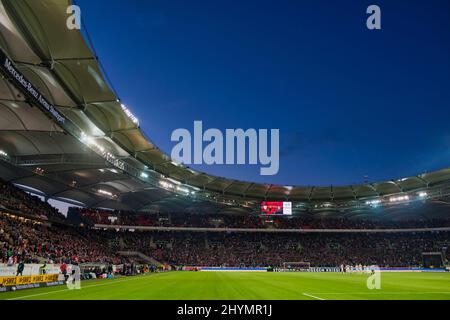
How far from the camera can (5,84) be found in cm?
2738

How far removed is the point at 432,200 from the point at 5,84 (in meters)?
70.7

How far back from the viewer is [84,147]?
40.2 metres

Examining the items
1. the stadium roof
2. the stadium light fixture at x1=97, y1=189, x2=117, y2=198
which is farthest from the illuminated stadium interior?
the stadium light fixture at x1=97, y1=189, x2=117, y2=198

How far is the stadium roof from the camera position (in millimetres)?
24406

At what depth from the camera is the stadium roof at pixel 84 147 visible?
24406mm

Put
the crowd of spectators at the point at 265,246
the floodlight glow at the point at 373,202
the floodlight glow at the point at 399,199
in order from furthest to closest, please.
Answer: the floodlight glow at the point at 373,202, the crowd of spectators at the point at 265,246, the floodlight glow at the point at 399,199

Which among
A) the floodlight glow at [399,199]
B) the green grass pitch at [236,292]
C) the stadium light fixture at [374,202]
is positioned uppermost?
the floodlight glow at [399,199]

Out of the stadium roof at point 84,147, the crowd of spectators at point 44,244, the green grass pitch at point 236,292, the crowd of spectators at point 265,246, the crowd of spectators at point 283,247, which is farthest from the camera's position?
the crowd of spectators at point 283,247

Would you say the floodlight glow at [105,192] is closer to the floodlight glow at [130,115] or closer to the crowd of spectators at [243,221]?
the crowd of spectators at [243,221]

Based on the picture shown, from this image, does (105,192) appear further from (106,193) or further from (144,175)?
(144,175)

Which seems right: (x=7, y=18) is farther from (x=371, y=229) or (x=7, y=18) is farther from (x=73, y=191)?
(x=371, y=229)

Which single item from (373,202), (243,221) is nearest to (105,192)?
(243,221)

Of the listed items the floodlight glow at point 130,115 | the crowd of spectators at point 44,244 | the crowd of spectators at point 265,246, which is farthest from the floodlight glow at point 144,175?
the floodlight glow at point 130,115

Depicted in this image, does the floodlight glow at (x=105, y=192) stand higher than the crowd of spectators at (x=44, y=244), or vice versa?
the floodlight glow at (x=105, y=192)
